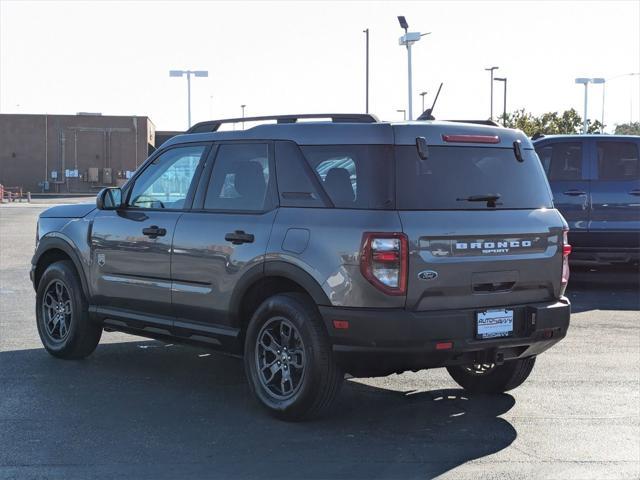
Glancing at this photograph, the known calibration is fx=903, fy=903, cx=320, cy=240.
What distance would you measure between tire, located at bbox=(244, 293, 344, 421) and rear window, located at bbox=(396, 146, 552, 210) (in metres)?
0.99

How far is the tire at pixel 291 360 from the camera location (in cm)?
575

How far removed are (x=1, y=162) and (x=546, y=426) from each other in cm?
7759

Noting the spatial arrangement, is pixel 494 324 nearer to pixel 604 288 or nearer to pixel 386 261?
pixel 386 261

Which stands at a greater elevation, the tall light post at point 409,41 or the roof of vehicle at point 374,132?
the tall light post at point 409,41

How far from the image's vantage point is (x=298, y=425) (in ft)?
19.4

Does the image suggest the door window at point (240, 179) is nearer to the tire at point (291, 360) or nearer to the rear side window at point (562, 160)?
the tire at point (291, 360)

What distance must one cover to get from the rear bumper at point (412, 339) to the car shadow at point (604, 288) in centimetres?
551

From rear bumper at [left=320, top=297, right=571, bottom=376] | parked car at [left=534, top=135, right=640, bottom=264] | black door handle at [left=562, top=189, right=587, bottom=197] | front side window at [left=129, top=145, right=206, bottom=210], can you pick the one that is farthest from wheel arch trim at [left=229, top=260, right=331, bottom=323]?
black door handle at [left=562, top=189, right=587, bottom=197]

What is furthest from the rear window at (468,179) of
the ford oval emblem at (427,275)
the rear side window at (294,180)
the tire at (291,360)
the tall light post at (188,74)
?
the tall light post at (188,74)

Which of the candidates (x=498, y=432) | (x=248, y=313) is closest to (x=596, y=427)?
(x=498, y=432)

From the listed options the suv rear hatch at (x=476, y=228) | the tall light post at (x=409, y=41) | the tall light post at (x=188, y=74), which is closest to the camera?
the suv rear hatch at (x=476, y=228)

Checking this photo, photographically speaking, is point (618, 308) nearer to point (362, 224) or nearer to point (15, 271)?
point (362, 224)

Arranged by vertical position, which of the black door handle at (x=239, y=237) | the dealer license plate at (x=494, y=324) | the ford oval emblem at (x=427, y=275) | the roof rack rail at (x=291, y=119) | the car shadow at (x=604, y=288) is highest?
→ the roof rack rail at (x=291, y=119)

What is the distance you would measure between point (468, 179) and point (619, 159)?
24.8ft
